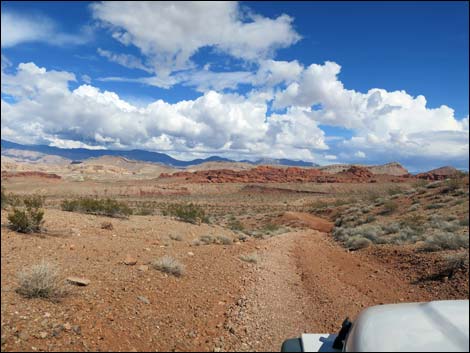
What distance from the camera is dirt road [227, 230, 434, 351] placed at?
5.62 metres

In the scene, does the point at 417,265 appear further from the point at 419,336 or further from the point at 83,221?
the point at 83,221

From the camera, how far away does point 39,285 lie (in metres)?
5.19

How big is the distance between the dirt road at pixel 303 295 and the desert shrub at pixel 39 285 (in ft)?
9.09

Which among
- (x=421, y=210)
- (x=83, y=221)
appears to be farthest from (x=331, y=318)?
(x=421, y=210)

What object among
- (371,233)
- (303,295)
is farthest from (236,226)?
(303,295)

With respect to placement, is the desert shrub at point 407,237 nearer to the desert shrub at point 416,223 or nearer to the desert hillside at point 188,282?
the desert hillside at point 188,282

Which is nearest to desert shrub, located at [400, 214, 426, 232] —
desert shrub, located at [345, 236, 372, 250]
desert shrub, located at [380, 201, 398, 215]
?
desert shrub, located at [345, 236, 372, 250]

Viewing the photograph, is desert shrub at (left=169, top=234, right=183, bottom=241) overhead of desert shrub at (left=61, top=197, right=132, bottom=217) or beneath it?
Result: beneath

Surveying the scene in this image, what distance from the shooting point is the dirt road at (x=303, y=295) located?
5617 millimetres

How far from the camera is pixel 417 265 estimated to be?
1061 cm

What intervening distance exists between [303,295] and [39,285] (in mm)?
Answer: 5340

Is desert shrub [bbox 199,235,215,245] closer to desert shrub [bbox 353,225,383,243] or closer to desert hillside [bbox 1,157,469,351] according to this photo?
desert hillside [bbox 1,157,469,351]

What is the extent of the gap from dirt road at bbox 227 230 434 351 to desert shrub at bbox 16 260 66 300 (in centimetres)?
277

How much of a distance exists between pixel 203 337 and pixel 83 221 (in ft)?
31.2
